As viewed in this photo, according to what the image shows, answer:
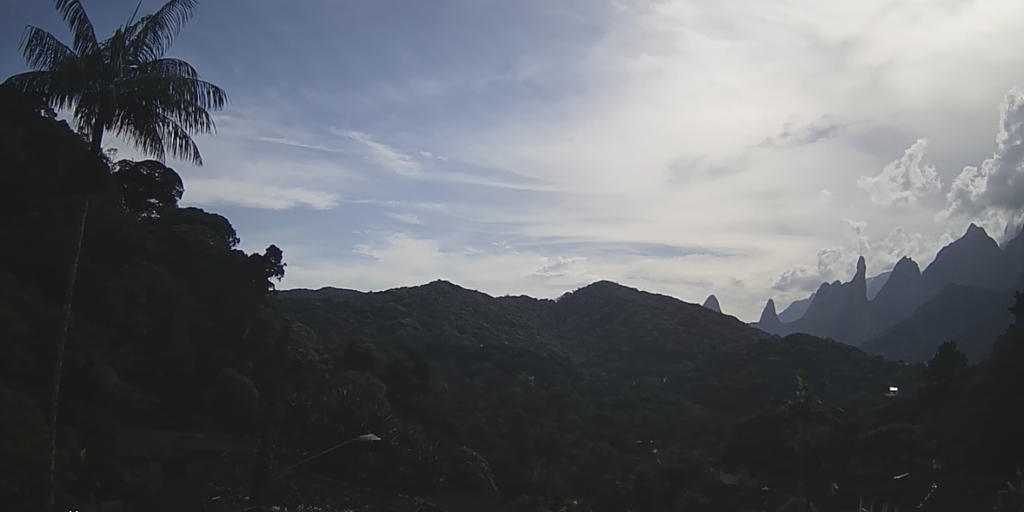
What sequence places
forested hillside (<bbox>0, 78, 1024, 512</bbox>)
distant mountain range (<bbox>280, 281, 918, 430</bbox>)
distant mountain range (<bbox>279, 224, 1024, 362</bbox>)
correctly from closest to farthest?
forested hillside (<bbox>0, 78, 1024, 512</bbox>) < distant mountain range (<bbox>280, 281, 918, 430</bbox>) < distant mountain range (<bbox>279, 224, 1024, 362</bbox>)

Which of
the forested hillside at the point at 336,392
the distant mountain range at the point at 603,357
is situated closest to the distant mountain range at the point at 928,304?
the distant mountain range at the point at 603,357

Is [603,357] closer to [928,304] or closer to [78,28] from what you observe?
[928,304]

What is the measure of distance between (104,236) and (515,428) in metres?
27.8

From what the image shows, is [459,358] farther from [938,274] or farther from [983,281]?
[938,274]

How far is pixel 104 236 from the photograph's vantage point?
19.1 meters

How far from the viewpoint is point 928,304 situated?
99625 mm

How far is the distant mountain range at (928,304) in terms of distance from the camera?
8419 cm

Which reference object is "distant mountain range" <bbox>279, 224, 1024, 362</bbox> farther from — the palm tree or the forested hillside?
the palm tree

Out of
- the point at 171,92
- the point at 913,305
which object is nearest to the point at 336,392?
the point at 171,92

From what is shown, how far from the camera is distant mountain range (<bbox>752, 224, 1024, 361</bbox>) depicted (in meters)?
84.2

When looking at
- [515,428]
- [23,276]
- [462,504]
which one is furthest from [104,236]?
[515,428]

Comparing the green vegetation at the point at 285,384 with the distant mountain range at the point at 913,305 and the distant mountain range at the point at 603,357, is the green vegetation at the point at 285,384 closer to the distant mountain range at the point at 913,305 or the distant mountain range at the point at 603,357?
the distant mountain range at the point at 603,357

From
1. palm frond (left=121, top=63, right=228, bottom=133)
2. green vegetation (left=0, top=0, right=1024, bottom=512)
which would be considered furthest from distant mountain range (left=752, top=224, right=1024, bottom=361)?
palm frond (left=121, top=63, right=228, bottom=133)

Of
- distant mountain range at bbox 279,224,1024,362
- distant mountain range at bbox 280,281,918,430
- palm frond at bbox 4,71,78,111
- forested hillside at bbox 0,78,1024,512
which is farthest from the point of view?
distant mountain range at bbox 279,224,1024,362
